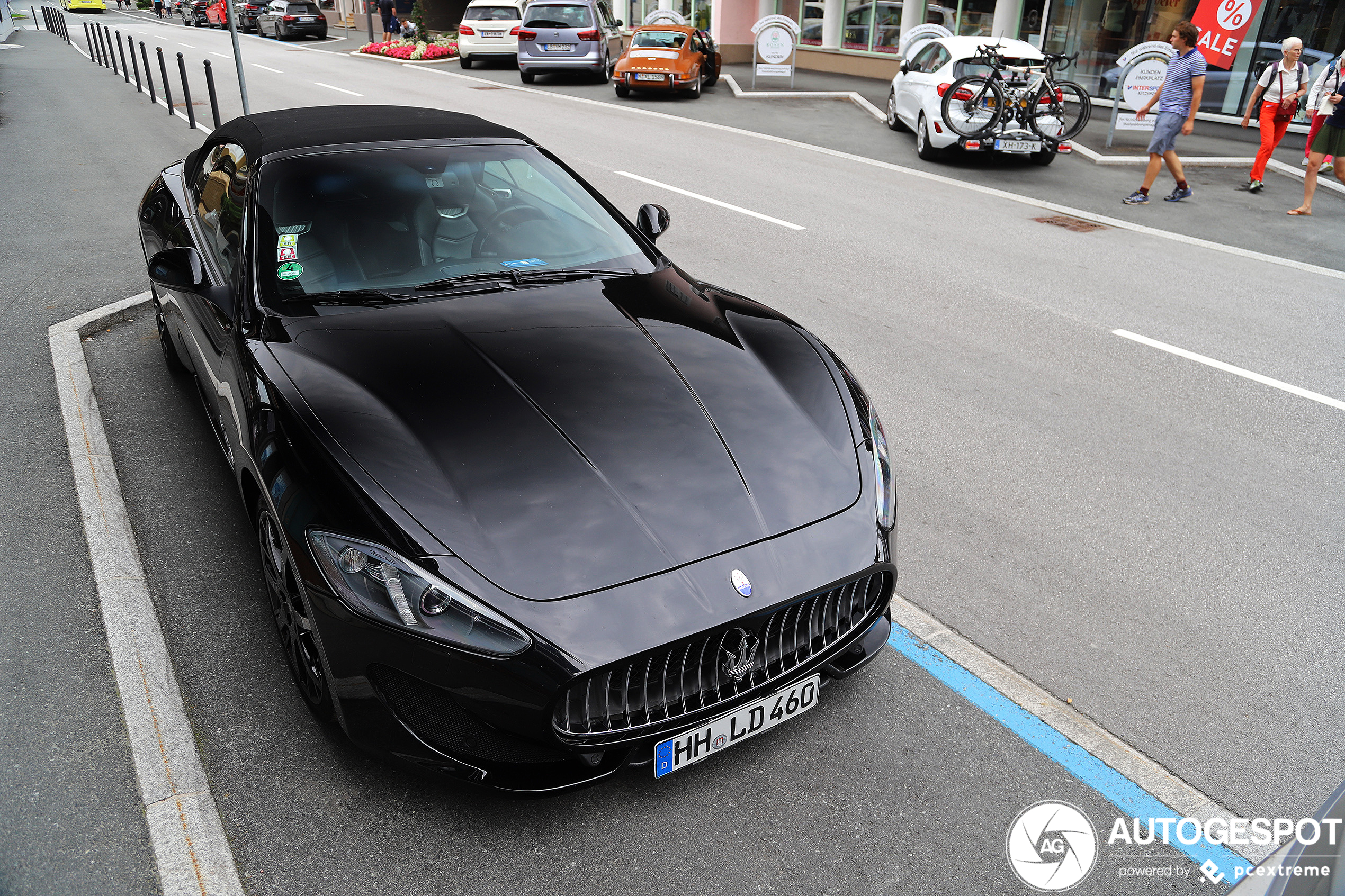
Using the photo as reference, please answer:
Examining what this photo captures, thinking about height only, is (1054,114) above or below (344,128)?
below

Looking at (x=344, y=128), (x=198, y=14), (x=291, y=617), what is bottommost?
(x=291, y=617)

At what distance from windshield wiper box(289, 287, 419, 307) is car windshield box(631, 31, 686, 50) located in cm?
1826

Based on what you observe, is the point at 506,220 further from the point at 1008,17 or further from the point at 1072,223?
the point at 1008,17

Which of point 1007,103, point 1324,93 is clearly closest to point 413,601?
point 1007,103

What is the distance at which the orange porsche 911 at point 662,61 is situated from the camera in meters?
19.4

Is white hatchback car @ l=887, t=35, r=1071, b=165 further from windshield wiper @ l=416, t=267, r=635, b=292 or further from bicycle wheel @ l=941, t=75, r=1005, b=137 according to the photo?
windshield wiper @ l=416, t=267, r=635, b=292

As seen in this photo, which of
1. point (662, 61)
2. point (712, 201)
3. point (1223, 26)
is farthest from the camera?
point (662, 61)

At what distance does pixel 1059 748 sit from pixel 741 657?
1181 millimetres

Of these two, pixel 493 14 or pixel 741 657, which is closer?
pixel 741 657

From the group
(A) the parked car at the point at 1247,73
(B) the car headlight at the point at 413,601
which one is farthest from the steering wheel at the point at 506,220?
(A) the parked car at the point at 1247,73

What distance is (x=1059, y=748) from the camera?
2896 mm

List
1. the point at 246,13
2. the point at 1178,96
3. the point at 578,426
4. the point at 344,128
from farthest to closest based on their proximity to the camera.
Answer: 1. the point at 246,13
2. the point at 1178,96
3. the point at 344,128
4. the point at 578,426

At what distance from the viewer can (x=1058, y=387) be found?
18.5 ft

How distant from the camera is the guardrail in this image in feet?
49.2
